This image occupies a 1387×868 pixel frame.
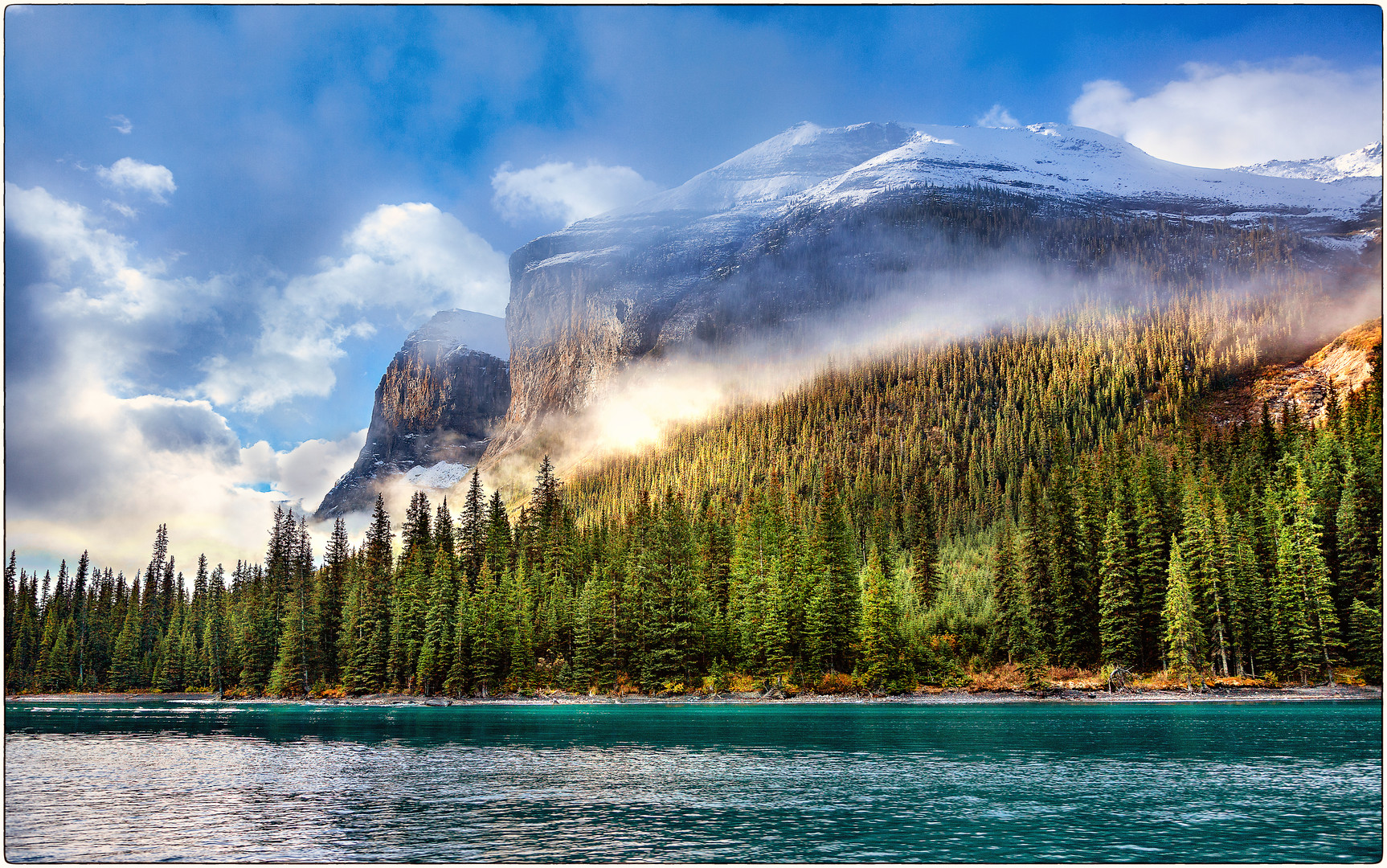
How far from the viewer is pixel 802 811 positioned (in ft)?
81.3

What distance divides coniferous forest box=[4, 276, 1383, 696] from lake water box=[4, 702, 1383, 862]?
1236 centimetres

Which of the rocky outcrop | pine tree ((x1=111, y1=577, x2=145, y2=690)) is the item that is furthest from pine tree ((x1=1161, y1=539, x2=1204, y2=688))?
pine tree ((x1=111, y1=577, x2=145, y2=690))

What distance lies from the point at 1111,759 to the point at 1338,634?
1611 inches

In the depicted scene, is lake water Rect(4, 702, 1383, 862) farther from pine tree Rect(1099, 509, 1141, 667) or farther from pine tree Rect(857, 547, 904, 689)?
pine tree Rect(857, 547, 904, 689)

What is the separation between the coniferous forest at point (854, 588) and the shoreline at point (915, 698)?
1.56 metres

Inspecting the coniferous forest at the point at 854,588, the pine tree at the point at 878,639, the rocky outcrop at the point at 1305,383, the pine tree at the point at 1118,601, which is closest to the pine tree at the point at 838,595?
the coniferous forest at the point at 854,588

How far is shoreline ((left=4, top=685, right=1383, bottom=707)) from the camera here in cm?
6100

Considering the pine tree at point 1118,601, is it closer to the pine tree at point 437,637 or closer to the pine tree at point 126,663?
the pine tree at point 437,637

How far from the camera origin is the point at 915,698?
73188 mm

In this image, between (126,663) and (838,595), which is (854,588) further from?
(126,663)

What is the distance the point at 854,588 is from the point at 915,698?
12122mm

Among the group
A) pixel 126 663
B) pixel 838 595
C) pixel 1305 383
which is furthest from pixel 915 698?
pixel 1305 383

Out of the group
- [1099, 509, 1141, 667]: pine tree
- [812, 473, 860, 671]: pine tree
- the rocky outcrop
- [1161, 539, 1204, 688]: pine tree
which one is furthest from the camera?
the rocky outcrop

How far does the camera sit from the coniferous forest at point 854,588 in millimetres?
69125
